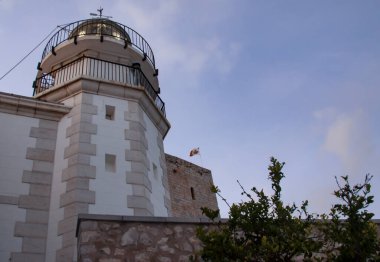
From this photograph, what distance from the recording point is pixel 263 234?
4.44m

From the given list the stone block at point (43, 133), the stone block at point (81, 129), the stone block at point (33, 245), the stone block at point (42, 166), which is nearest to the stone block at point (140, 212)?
the stone block at point (33, 245)

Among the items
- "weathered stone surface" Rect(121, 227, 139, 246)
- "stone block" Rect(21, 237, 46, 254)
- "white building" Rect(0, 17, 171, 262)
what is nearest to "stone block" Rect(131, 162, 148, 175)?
"white building" Rect(0, 17, 171, 262)

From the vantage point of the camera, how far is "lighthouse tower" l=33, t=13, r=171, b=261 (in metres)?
8.46

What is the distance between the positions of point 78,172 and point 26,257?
1.81m

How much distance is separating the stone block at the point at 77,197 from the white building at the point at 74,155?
0.7 inches

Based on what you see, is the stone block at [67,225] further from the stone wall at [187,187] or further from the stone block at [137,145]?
the stone wall at [187,187]

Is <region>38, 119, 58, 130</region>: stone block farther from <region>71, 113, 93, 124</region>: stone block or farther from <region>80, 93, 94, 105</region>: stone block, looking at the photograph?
<region>80, 93, 94, 105</region>: stone block

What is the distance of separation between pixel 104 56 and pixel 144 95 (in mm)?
2326

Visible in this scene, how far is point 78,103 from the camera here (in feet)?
33.2

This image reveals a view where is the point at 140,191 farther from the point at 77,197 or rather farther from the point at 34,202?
the point at 34,202

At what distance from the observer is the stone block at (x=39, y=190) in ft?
28.2

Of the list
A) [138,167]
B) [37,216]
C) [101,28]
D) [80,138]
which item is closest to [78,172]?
[80,138]

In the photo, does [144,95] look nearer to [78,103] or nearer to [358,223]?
[78,103]

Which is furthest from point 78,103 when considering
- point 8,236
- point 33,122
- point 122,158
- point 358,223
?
point 358,223
